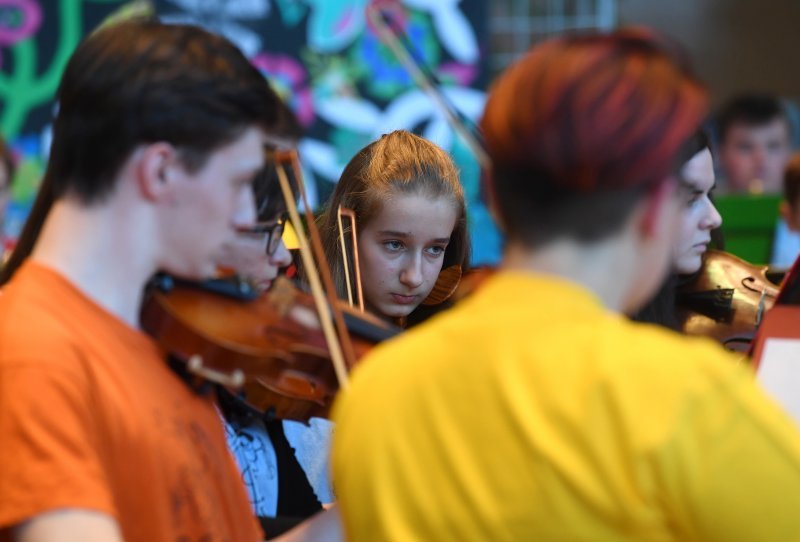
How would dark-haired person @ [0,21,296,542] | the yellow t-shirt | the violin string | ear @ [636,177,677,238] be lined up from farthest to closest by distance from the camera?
the violin string
dark-haired person @ [0,21,296,542]
ear @ [636,177,677,238]
the yellow t-shirt

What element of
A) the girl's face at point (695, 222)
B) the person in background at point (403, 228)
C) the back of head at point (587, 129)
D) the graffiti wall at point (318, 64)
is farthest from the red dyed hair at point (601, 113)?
the graffiti wall at point (318, 64)

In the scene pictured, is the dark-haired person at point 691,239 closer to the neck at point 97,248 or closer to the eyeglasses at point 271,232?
the eyeglasses at point 271,232

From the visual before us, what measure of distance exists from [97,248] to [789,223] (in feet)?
11.2

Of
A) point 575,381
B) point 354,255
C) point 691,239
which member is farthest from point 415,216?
point 575,381

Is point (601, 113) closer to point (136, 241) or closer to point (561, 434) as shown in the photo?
point (561, 434)

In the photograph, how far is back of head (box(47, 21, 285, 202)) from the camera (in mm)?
1378

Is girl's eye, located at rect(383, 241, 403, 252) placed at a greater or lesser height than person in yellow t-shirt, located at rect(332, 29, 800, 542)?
lesser

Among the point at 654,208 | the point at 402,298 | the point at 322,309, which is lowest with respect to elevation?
the point at 402,298

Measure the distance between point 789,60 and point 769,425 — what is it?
6500 millimetres

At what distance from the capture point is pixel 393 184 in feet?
8.06

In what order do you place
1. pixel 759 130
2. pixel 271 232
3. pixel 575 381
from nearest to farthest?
1. pixel 575 381
2. pixel 271 232
3. pixel 759 130

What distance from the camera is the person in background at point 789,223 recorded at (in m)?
4.25

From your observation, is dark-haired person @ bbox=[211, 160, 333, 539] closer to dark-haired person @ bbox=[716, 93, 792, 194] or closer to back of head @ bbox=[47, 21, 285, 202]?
back of head @ bbox=[47, 21, 285, 202]

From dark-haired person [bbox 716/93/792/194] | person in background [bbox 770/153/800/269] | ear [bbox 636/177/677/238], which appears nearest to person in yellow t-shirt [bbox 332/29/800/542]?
ear [bbox 636/177/677/238]
